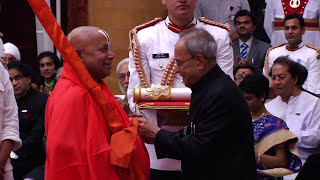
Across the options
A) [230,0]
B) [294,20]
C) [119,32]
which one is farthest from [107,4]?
[294,20]

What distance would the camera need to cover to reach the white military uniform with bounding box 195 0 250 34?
31.8ft

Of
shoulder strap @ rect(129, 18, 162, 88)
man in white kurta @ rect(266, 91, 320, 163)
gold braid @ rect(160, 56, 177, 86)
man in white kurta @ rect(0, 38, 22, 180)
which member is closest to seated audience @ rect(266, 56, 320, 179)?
man in white kurta @ rect(266, 91, 320, 163)

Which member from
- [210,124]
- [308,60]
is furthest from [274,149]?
[308,60]

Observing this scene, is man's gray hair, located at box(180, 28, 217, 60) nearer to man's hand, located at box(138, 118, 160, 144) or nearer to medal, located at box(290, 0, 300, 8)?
man's hand, located at box(138, 118, 160, 144)

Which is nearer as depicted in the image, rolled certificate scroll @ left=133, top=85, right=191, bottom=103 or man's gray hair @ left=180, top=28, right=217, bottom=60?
man's gray hair @ left=180, top=28, right=217, bottom=60

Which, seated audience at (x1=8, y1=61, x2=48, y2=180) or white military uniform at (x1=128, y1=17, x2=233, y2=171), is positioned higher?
white military uniform at (x1=128, y1=17, x2=233, y2=171)

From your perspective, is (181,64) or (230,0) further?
(230,0)

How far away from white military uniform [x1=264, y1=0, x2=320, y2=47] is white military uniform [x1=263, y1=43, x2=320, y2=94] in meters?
0.95

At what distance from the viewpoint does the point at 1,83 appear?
5.27 metres

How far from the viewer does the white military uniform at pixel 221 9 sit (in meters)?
→ 9.69

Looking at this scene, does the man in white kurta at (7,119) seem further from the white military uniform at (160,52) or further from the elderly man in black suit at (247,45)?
A: the elderly man in black suit at (247,45)

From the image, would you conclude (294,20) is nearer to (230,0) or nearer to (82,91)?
(230,0)

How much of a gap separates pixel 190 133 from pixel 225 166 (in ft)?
1.00

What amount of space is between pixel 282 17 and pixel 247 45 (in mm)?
1126
